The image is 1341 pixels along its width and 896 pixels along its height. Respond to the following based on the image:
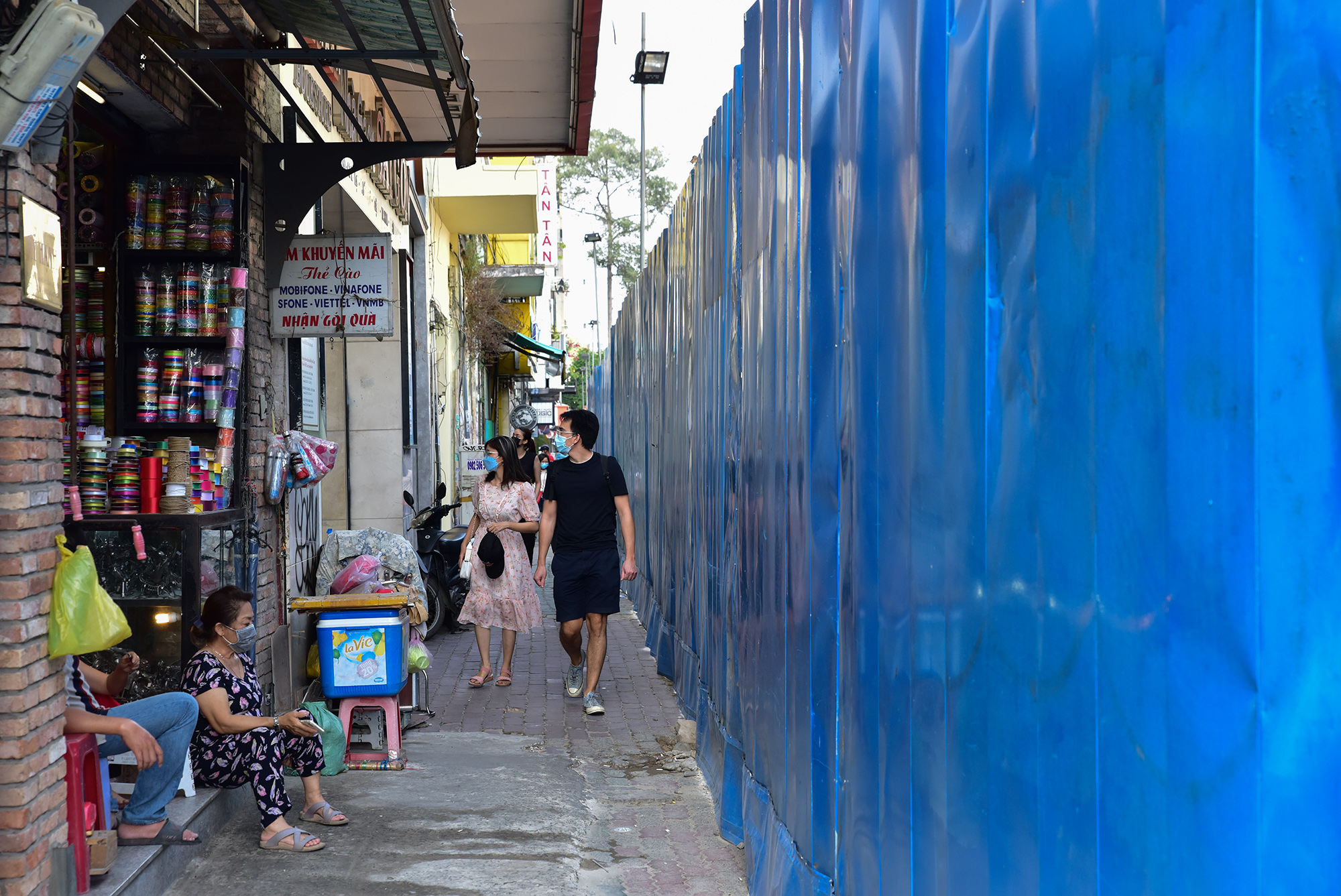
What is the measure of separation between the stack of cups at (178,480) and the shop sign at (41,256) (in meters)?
2.27

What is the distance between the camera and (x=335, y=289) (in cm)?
752

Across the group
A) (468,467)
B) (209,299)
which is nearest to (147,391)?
(209,299)

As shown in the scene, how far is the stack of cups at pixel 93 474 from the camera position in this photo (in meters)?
6.03

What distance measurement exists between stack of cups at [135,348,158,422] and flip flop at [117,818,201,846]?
242 centimetres

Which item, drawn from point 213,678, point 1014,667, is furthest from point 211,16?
point 1014,667

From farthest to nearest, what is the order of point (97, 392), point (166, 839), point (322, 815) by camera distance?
point (97, 392) → point (322, 815) → point (166, 839)

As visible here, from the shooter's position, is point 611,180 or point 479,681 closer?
point 479,681

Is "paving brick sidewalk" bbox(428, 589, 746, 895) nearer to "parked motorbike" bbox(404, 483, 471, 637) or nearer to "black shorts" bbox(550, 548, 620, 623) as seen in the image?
"parked motorbike" bbox(404, 483, 471, 637)

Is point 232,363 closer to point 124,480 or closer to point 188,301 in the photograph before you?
point 188,301

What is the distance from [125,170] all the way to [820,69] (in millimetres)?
4382

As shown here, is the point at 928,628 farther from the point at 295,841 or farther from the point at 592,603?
the point at 592,603

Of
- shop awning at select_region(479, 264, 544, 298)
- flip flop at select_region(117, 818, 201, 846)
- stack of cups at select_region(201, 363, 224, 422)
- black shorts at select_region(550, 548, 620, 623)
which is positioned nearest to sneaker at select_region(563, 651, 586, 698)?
black shorts at select_region(550, 548, 620, 623)

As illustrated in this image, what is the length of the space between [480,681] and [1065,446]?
757cm

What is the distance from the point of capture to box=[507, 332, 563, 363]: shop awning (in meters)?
26.7
